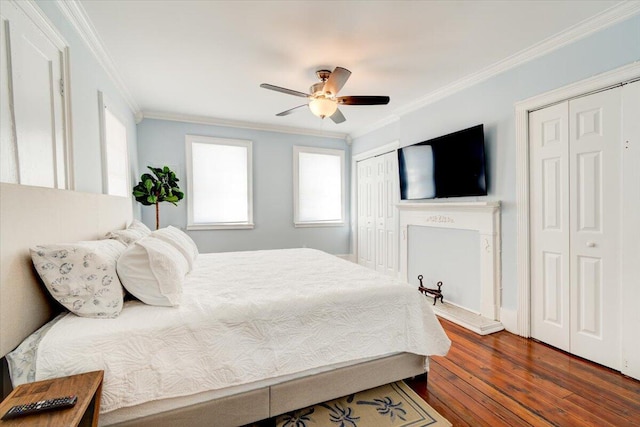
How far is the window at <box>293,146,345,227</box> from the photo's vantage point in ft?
16.8

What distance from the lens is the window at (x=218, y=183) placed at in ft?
14.5

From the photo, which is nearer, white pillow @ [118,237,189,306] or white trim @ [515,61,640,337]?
white pillow @ [118,237,189,306]

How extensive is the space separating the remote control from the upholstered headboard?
0.33 metres

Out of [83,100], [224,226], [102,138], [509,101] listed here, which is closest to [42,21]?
[83,100]

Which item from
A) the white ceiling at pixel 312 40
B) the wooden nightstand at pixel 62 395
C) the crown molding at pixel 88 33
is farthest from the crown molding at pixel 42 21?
the wooden nightstand at pixel 62 395

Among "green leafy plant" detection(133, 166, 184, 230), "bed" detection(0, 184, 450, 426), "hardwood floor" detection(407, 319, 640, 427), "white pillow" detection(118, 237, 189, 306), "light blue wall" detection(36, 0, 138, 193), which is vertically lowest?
"hardwood floor" detection(407, 319, 640, 427)

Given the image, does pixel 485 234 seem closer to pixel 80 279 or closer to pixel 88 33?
pixel 80 279

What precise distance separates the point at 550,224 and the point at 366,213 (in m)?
2.92

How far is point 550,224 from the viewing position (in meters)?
2.46

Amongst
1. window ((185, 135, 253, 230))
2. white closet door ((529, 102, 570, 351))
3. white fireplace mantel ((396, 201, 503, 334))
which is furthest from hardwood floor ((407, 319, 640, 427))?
window ((185, 135, 253, 230))

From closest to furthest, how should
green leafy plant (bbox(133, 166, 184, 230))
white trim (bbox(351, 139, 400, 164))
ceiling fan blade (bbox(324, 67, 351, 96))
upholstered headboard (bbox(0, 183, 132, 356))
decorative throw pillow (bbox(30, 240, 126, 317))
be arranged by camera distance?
upholstered headboard (bbox(0, 183, 132, 356)) → decorative throw pillow (bbox(30, 240, 126, 317)) → ceiling fan blade (bbox(324, 67, 351, 96)) → green leafy plant (bbox(133, 166, 184, 230)) → white trim (bbox(351, 139, 400, 164))

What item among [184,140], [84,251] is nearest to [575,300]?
[84,251]

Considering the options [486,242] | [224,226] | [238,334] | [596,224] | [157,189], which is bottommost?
[238,334]

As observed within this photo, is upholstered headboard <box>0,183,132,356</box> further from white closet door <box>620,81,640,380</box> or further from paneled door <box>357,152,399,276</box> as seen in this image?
paneled door <box>357,152,399,276</box>
